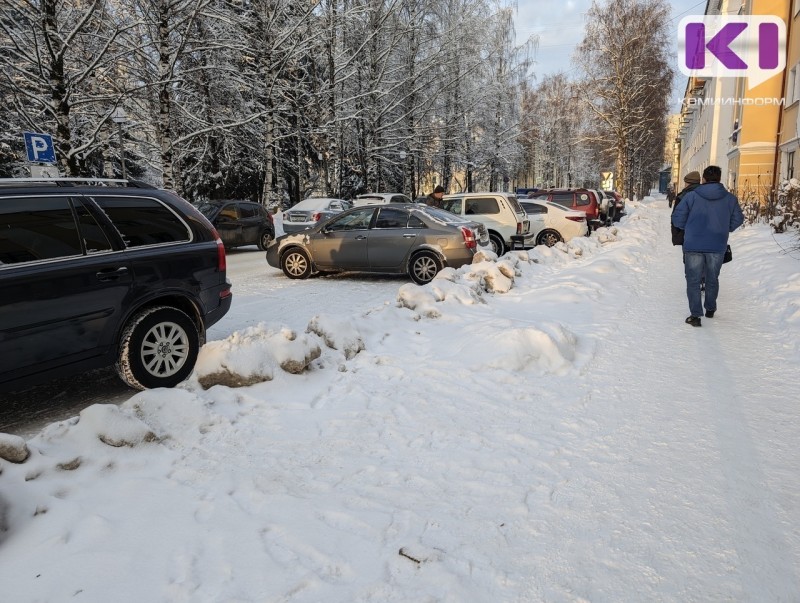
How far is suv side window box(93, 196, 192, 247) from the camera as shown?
434cm

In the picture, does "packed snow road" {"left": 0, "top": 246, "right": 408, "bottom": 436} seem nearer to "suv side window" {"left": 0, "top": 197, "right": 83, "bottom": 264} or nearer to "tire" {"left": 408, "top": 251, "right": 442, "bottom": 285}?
"tire" {"left": 408, "top": 251, "right": 442, "bottom": 285}

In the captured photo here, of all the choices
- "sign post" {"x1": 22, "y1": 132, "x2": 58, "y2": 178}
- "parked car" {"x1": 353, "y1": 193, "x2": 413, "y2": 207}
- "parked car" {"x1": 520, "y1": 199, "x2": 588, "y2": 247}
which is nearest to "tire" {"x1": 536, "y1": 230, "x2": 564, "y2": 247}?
"parked car" {"x1": 520, "y1": 199, "x2": 588, "y2": 247}

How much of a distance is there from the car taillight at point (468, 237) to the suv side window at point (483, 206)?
11.9ft

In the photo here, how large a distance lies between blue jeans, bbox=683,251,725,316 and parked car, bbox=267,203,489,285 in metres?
3.68

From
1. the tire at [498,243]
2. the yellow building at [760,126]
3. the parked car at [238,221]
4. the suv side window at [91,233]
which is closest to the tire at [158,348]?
the suv side window at [91,233]

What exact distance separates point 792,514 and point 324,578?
7.56ft

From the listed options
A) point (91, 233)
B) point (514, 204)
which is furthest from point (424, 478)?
point (514, 204)

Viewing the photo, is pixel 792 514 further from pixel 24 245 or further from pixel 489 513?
pixel 24 245

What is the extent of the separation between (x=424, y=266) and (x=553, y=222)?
693 centimetres

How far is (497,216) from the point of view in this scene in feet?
41.5

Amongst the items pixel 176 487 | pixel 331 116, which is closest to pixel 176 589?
pixel 176 487

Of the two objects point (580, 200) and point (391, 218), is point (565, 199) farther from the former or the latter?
point (391, 218)

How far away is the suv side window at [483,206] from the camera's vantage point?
12.7 m

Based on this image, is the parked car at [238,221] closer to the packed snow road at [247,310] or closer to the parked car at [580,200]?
the packed snow road at [247,310]
